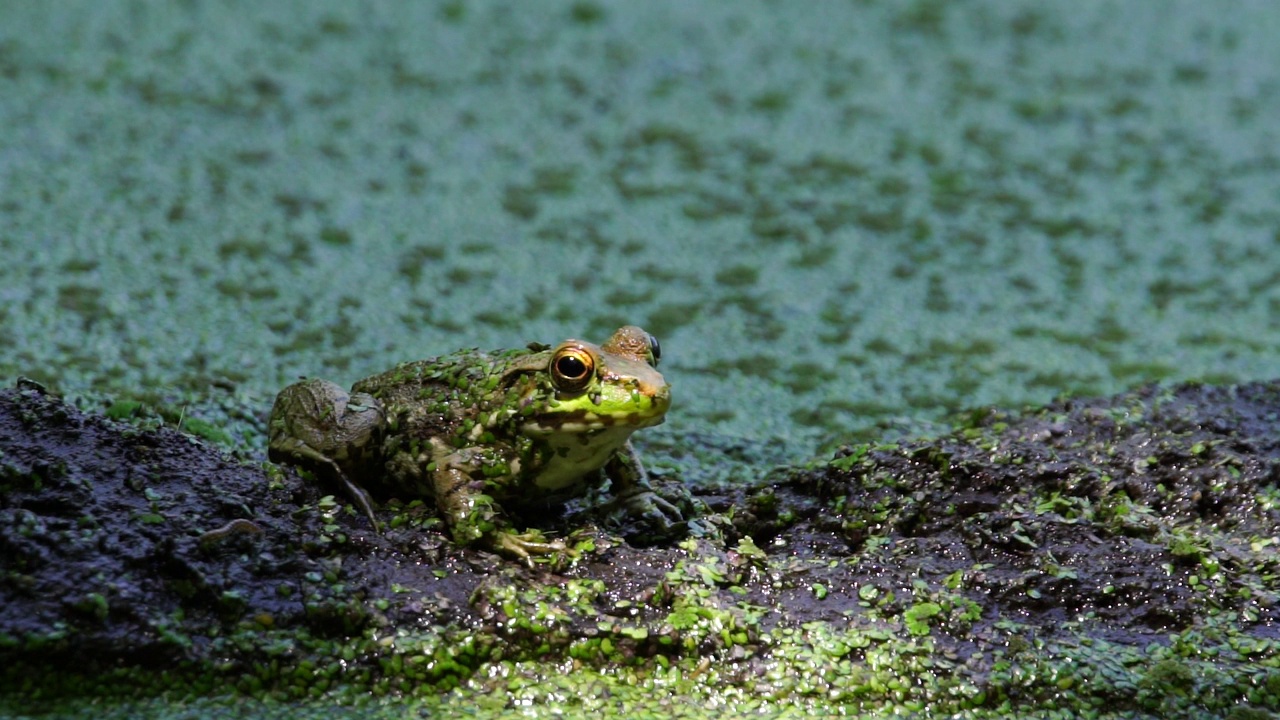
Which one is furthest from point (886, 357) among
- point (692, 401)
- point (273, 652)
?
point (273, 652)

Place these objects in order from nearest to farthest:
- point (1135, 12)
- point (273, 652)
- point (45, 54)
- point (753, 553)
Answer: point (273, 652)
point (753, 553)
point (45, 54)
point (1135, 12)

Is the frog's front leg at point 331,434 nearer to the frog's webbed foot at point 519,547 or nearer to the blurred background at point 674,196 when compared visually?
the frog's webbed foot at point 519,547

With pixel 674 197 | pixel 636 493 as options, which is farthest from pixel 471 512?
pixel 674 197

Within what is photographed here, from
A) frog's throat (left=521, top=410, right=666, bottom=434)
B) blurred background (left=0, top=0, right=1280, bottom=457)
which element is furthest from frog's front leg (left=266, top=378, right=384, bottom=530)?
blurred background (left=0, top=0, right=1280, bottom=457)

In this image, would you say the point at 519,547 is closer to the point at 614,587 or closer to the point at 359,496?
the point at 614,587

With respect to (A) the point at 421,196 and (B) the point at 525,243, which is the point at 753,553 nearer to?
(B) the point at 525,243

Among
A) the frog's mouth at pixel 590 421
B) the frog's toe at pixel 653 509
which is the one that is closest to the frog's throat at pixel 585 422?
the frog's mouth at pixel 590 421

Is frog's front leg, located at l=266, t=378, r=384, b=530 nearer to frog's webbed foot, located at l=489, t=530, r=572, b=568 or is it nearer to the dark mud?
the dark mud
